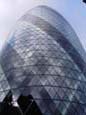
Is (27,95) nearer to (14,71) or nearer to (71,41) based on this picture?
(14,71)

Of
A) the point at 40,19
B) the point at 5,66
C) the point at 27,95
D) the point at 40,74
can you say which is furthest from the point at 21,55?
the point at 40,19

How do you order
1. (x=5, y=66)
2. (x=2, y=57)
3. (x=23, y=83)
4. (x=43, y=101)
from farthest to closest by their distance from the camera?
(x=2, y=57) < (x=5, y=66) < (x=23, y=83) < (x=43, y=101)

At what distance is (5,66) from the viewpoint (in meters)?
47.3

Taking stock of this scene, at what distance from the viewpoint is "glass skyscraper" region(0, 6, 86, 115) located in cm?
4009

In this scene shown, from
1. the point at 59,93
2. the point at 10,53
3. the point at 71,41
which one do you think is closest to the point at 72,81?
the point at 59,93

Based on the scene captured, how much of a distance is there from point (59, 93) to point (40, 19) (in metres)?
23.8

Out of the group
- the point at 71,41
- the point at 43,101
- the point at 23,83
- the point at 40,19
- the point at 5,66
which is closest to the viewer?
the point at 43,101

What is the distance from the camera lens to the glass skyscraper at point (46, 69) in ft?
132

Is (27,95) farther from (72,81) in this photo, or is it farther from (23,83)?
(72,81)

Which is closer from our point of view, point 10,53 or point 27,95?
point 27,95

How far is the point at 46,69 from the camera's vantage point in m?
44.2

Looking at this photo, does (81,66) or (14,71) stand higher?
(14,71)

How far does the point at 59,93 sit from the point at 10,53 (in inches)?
472

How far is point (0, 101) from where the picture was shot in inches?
1570
